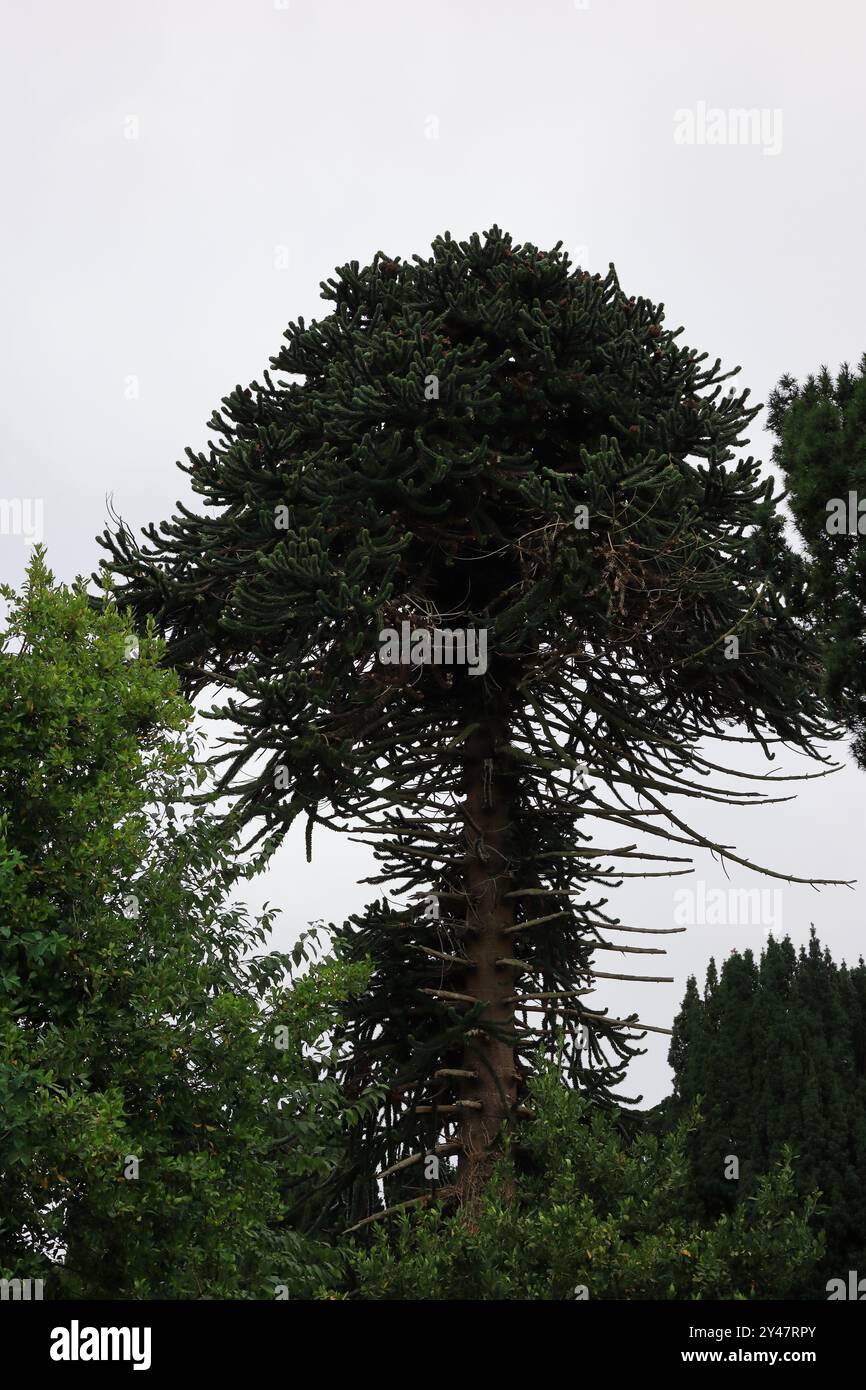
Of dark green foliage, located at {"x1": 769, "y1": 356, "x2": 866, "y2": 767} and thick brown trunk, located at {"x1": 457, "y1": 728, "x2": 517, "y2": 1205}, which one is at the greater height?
dark green foliage, located at {"x1": 769, "y1": 356, "x2": 866, "y2": 767}

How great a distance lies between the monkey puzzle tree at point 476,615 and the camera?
1470cm

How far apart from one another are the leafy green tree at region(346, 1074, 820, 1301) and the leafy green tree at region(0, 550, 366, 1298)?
118 centimetres

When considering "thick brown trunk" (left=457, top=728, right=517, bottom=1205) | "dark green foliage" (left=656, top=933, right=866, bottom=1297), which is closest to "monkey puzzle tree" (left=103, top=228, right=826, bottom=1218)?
"thick brown trunk" (left=457, top=728, right=517, bottom=1205)

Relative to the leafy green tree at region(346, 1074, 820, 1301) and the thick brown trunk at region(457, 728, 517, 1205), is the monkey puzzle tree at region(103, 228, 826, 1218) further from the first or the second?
the leafy green tree at region(346, 1074, 820, 1301)

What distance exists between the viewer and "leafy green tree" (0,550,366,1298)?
32.2ft

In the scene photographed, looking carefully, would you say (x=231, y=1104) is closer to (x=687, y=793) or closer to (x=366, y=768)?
(x=366, y=768)

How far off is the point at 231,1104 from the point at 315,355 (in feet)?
31.5

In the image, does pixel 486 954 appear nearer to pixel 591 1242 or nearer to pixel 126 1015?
pixel 591 1242

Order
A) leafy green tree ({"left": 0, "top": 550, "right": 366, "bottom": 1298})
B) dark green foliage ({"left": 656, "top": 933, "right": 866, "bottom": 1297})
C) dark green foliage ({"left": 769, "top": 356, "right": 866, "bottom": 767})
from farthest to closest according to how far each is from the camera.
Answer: dark green foliage ({"left": 656, "top": 933, "right": 866, "bottom": 1297})
dark green foliage ({"left": 769, "top": 356, "right": 866, "bottom": 767})
leafy green tree ({"left": 0, "top": 550, "right": 366, "bottom": 1298})

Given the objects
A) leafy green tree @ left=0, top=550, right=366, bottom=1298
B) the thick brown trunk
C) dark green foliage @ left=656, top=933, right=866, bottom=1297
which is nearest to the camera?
leafy green tree @ left=0, top=550, right=366, bottom=1298

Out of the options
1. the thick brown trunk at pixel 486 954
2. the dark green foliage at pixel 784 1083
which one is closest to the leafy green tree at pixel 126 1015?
the thick brown trunk at pixel 486 954

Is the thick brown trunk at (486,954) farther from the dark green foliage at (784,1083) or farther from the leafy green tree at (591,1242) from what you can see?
the leafy green tree at (591,1242)

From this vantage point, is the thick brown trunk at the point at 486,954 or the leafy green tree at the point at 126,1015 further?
the thick brown trunk at the point at 486,954

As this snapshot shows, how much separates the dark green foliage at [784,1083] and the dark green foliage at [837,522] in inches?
270
